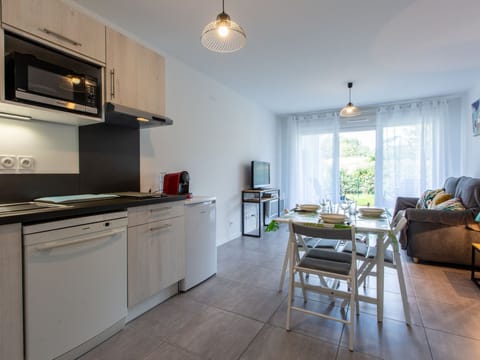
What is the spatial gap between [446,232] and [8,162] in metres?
Result: 4.37

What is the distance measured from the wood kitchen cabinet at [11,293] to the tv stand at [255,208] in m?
3.51

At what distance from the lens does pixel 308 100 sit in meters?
5.03

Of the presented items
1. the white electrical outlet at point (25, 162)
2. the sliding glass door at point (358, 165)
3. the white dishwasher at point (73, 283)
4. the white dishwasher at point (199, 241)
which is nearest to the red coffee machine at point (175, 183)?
the white dishwasher at point (199, 241)

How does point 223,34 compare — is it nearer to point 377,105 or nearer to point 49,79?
point 49,79

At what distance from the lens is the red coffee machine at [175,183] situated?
2.64 m

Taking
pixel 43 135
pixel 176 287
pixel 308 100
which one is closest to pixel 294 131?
pixel 308 100

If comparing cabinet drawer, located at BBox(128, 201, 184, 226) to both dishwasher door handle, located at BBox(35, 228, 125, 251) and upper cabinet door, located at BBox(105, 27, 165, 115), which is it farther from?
upper cabinet door, located at BBox(105, 27, 165, 115)

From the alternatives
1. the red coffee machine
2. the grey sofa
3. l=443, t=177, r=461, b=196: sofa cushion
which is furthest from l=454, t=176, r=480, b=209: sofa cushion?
the red coffee machine

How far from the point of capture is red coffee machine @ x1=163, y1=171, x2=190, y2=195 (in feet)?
8.66

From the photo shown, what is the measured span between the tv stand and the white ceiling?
1877mm

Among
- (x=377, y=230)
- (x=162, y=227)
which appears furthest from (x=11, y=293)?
(x=377, y=230)

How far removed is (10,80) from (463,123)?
20.8ft

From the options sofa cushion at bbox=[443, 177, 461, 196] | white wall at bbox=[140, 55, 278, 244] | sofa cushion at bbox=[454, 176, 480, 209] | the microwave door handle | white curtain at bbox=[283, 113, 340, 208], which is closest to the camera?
the microwave door handle

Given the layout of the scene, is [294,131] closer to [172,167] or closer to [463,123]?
[463,123]
